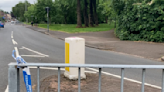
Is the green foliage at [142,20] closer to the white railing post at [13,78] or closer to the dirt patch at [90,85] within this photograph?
the dirt patch at [90,85]

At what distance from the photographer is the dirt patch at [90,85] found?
458 cm

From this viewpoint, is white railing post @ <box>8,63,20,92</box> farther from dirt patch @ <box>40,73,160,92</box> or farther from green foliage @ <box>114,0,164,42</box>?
green foliage @ <box>114,0,164,42</box>

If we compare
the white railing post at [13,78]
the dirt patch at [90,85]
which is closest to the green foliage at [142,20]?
the dirt patch at [90,85]

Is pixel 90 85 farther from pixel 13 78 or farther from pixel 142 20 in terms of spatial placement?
pixel 142 20

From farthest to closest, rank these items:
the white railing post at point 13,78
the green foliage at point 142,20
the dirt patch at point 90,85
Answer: the green foliage at point 142,20 < the dirt patch at point 90,85 < the white railing post at point 13,78

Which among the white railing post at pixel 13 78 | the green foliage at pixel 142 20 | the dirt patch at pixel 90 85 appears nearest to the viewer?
the white railing post at pixel 13 78

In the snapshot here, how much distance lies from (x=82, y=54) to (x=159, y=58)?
5.48 m

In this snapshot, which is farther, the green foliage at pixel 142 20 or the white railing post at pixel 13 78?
the green foliage at pixel 142 20

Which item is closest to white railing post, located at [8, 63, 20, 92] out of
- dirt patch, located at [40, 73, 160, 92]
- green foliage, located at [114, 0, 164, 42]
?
dirt patch, located at [40, 73, 160, 92]

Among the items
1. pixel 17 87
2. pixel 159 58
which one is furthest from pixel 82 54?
pixel 159 58

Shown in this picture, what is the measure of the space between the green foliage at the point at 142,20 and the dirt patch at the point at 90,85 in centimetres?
1010

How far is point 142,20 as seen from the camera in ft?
48.6

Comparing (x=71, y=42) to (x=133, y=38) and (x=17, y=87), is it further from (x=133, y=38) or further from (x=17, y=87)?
(x=133, y=38)

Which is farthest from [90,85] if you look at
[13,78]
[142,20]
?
[142,20]
